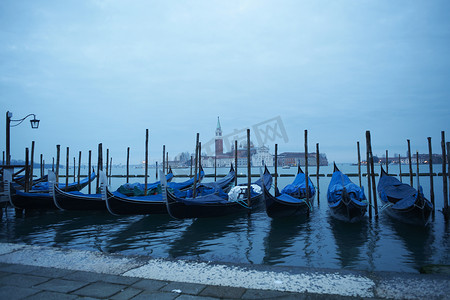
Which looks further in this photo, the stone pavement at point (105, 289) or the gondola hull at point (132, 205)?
the gondola hull at point (132, 205)

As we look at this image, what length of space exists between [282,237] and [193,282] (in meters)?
4.89

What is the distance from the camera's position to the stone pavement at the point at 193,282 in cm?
211

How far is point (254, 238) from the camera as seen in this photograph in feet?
22.4

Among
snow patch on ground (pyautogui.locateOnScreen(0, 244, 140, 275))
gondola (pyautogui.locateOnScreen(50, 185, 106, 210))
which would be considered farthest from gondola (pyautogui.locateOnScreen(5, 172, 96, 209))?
snow patch on ground (pyautogui.locateOnScreen(0, 244, 140, 275))

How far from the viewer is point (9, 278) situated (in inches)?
97.0

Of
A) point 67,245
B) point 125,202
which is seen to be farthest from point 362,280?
point 125,202

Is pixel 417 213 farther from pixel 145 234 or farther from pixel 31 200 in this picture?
pixel 31 200

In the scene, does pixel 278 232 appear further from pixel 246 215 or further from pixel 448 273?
pixel 448 273

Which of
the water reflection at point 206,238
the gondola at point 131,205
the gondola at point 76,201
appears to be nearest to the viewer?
the water reflection at point 206,238

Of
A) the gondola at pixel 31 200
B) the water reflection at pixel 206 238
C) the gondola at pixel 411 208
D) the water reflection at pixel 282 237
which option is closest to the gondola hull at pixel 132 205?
the water reflection at pixel 206 238

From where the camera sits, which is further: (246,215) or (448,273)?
(246,215)

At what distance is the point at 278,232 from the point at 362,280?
5.19m

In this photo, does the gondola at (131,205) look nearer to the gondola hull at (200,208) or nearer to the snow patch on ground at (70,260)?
the gondola hull at (200,208)

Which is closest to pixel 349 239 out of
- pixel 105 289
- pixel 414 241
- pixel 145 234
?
pixel 414 241
